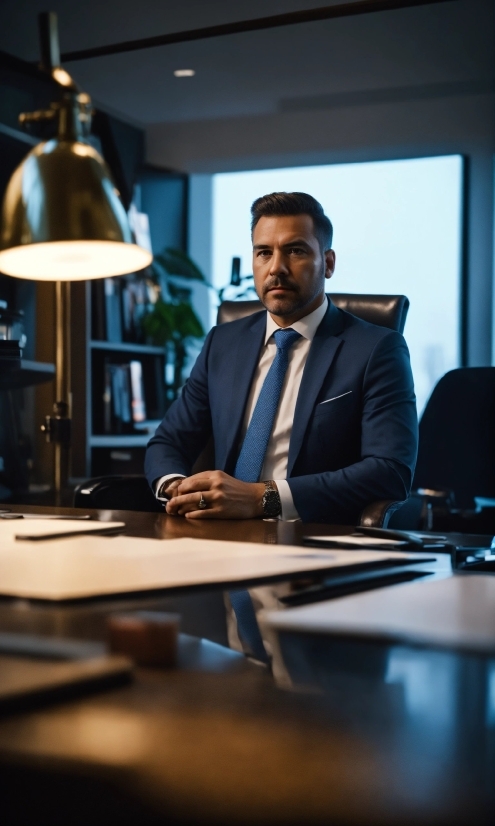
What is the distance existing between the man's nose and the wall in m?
3.31

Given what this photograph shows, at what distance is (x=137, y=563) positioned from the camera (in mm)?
794

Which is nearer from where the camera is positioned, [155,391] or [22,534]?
[22,534]

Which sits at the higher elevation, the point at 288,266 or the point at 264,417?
the point at 288,266

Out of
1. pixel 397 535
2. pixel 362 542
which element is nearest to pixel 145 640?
pixel 362 542

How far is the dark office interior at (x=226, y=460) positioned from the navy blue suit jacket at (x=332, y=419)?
0.09ft

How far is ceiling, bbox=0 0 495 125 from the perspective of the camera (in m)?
4.60

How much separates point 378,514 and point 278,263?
0.98m

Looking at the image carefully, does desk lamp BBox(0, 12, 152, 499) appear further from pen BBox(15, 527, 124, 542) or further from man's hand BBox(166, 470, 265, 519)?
man's hand BBox(166, 470, 265, 519)

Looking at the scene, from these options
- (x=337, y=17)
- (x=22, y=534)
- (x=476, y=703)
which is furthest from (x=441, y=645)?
(x=337, y=17)

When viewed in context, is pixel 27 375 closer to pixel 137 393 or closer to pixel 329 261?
pixel 329 261

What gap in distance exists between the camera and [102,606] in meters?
0.62

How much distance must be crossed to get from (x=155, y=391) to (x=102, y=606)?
4730 mm

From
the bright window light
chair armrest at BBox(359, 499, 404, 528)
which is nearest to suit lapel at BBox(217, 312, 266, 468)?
chair armrest at BBox(359, 499, 404, 528)

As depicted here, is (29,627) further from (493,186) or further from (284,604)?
(493,186)
